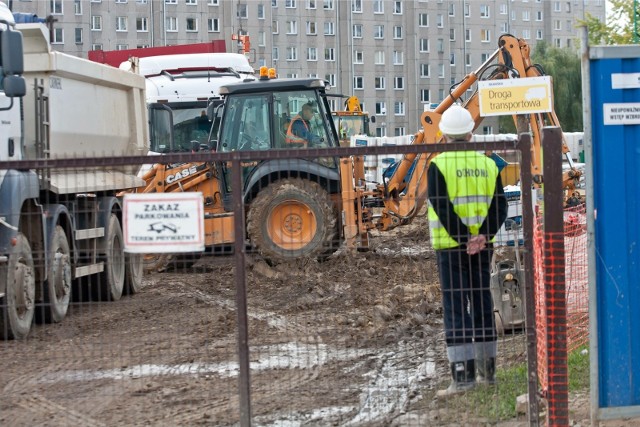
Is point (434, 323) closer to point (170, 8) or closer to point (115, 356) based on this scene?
point (115, 356)

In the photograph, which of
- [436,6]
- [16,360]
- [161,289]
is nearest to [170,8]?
[436,6]

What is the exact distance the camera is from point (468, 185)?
686 cm

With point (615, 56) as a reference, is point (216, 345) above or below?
below

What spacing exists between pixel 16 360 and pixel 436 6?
80.9 metres

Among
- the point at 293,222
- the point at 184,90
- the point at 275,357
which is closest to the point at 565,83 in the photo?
the point at 184,90

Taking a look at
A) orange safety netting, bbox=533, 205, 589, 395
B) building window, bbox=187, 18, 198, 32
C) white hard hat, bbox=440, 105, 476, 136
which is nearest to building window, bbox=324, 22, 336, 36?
building window, bbox=187, 18, 198, 32

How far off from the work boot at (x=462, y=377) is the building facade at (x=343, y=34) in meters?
65.5

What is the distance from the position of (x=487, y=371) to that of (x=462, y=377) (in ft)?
0.57

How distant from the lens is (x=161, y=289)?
14273mm

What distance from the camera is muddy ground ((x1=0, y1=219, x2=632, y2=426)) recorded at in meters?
7.13

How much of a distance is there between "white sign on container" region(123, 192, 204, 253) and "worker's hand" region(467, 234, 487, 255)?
66.4 inches

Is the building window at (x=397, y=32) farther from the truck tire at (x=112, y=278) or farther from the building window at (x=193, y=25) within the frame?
the truck tire at (x=112, y=278)

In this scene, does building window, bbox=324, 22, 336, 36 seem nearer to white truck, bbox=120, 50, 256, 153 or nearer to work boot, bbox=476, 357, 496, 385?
white truck, bbox=120, 50, 256, 153

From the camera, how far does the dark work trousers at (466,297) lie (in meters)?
6.96
